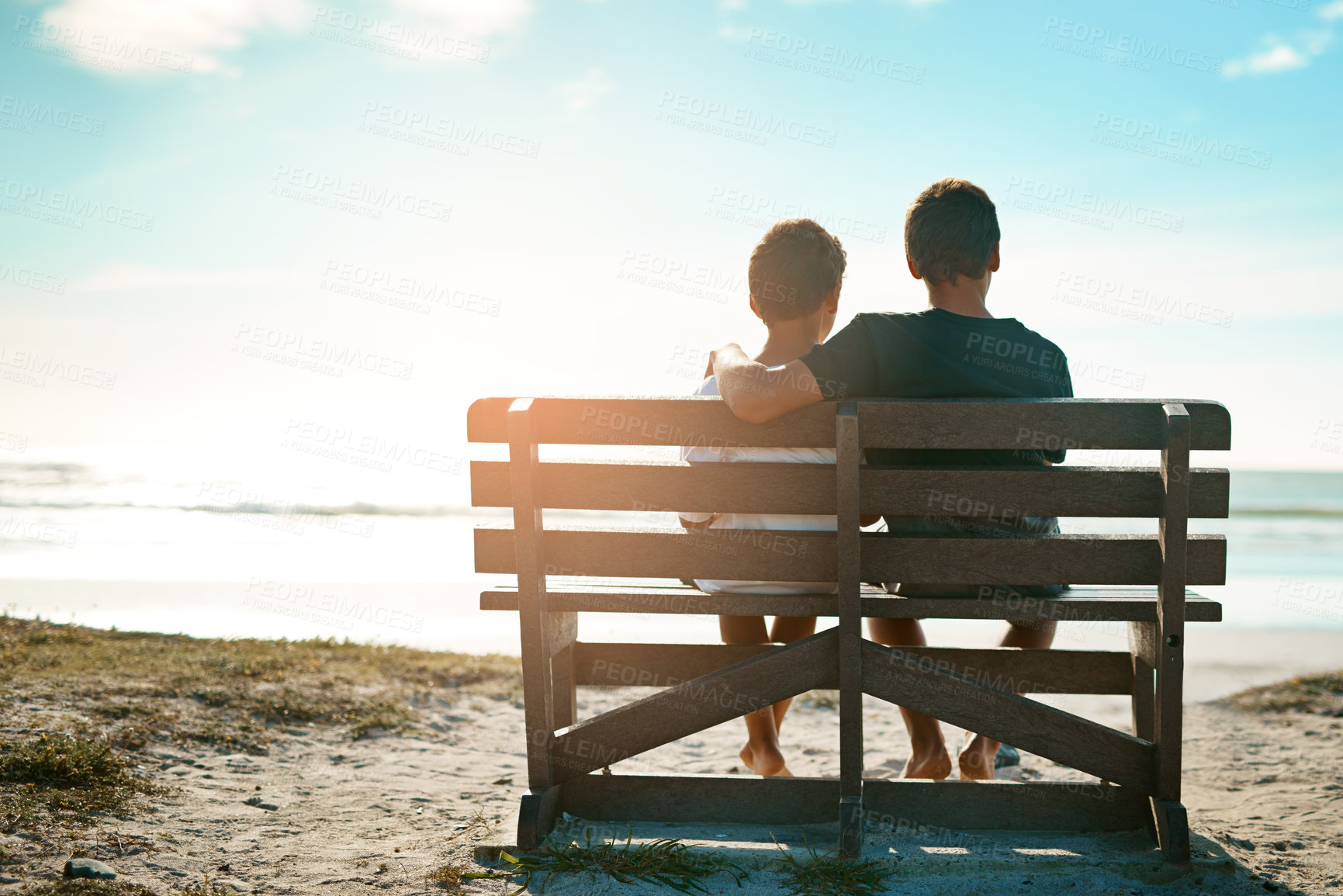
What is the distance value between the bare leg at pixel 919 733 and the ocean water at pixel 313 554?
1.55 metres

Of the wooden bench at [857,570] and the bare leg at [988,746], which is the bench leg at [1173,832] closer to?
the wooden bench at [857,570]

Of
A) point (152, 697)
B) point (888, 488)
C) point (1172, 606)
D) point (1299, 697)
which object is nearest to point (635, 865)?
point (888, 488)

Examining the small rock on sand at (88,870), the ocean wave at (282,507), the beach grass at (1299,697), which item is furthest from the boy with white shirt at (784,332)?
the ocean wave at (282,507)

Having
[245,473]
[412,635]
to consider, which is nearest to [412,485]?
[245,473]

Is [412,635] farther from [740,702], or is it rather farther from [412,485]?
[412,485]

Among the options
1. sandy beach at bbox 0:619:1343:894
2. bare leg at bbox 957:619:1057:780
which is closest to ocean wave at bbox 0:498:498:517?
sandy beach at bbox 0:619:1343:894

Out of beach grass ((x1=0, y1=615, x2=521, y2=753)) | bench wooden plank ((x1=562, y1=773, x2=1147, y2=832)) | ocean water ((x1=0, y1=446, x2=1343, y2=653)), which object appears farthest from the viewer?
ocean water ((x1=0, y1=446, x2=1343, y2=653))

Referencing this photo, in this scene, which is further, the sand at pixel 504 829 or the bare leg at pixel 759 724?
the bare leg at pixel 759 724

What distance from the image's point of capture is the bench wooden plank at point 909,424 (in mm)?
2779

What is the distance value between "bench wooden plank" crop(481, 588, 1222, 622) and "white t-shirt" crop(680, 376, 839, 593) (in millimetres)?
193

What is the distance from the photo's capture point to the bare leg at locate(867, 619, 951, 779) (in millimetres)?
3508

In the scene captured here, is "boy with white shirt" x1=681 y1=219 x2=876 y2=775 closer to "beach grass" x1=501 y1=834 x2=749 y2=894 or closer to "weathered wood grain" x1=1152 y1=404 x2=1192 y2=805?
"beach grass" x1=501 y1=834 x2=749 y2=894

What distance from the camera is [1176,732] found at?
290 cm

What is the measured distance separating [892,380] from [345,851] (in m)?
2.46
